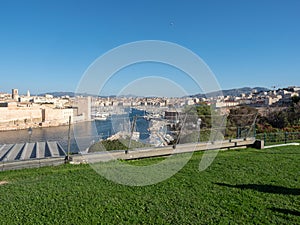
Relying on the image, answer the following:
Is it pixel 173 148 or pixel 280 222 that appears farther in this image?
pixel 173 148

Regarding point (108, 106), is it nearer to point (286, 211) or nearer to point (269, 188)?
point (269, 188)

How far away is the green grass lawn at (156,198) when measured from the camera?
2.94m

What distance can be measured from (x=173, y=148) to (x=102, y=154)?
7.51ft

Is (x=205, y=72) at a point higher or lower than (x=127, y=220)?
higher

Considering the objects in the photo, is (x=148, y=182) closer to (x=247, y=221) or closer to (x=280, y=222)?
(x=247, y=221)

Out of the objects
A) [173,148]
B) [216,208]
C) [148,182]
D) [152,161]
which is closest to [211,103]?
[173,148]

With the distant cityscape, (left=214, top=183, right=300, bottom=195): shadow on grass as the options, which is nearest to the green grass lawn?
(left=214, top=183, right=300, bottom=195): shadow on grass

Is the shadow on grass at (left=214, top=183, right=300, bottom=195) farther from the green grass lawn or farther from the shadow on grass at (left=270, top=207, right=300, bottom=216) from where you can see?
the shadow on grass at (left=270, top=207, right=300, bottom=216)

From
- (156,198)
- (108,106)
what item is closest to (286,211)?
(156,198)

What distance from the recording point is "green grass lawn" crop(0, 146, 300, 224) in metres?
2.94

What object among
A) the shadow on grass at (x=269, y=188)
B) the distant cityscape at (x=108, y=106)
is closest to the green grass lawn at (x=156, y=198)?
the shadow on grass at (x=269, y=188)

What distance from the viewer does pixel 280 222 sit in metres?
2.87

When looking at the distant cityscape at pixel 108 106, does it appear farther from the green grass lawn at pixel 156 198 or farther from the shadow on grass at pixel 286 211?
the shadow on grass at pixel 286 211

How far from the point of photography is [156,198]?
362 centimetres
